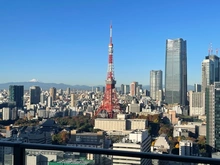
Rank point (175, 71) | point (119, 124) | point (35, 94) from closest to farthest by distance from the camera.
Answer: point (119, 124) < point (35, 94) < point (175, 71)

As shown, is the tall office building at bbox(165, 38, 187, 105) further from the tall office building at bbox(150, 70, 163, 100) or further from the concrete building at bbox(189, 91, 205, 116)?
the concrete building at bbox(189, 91, 205, 116)

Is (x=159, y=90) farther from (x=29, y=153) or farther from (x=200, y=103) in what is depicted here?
(x=29, y=153)

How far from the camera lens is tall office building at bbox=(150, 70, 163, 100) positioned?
24.4 m

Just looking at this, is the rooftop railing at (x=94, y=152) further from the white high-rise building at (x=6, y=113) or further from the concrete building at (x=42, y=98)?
the concrete building at (x=42, y=98)

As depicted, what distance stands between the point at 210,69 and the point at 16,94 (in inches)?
502

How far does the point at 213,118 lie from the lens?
28.6ft

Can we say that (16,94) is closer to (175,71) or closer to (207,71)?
(207,71)

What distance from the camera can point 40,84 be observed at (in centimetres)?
1988

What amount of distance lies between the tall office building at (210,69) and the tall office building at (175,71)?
255cm

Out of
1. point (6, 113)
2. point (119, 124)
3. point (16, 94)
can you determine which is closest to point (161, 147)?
point (119, 124)

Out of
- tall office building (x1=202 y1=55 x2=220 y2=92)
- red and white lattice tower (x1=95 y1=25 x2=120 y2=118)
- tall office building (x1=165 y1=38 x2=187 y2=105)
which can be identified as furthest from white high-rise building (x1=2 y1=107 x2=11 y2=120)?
tall office building (x1=165 y1=38 x2=187 y2=105)

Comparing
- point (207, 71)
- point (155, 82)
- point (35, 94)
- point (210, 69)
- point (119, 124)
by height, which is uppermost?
point (210, 69)

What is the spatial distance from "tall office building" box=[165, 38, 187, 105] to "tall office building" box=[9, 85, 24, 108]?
10918 mm

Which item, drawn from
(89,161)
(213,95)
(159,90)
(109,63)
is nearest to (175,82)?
(159,90)
